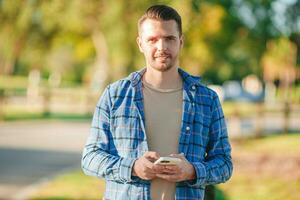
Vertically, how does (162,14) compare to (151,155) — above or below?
above

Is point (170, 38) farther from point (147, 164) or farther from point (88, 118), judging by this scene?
point (88, 118)

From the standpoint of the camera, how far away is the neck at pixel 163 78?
8.38ft

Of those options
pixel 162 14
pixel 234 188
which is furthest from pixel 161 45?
pixel 234 188

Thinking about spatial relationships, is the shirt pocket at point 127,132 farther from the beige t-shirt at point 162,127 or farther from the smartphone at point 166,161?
the smartphone at point 166,161

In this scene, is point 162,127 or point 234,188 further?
point 234,188

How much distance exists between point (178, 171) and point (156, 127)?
23cm

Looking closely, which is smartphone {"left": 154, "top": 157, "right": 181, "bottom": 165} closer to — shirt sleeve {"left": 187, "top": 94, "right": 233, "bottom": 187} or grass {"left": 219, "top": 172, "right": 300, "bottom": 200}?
shirt sleeve {"left": 187, "top": 94, "right": 233, "bottom": 187}

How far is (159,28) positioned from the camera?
2.52m

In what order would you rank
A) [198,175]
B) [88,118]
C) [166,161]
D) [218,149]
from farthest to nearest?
[88,118]
[218,149]
[198,175]
[166,161]

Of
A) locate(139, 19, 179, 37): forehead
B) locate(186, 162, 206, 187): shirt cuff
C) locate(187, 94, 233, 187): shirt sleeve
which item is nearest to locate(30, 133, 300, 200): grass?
Answer: locate(187, 94, 233, 187): shirt sleeve

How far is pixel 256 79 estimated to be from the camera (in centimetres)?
6762

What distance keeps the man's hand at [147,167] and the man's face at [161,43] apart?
1.23 ft

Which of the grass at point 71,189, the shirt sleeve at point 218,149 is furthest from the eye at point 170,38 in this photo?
the grass at point 71,189

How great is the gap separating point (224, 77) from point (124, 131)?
6361 centimetres
